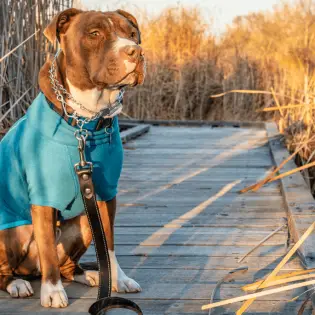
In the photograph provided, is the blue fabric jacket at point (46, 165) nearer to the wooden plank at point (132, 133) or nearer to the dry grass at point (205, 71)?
the wooden plank at point (132, 133)

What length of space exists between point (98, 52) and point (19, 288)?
1.05 m

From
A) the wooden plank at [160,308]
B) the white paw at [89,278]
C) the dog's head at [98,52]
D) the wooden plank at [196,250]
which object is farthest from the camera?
the wooden plank at [196,250]

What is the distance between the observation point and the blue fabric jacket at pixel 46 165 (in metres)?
2.59

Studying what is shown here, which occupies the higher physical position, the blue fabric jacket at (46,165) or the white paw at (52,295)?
the blue fabric jacket at (46,165)

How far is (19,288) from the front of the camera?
2670mm

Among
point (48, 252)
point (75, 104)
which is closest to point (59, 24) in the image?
point (75, 104)

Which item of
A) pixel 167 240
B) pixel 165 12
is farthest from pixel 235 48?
pixel 167 240

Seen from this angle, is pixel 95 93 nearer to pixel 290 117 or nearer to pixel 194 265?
pixel 194 265

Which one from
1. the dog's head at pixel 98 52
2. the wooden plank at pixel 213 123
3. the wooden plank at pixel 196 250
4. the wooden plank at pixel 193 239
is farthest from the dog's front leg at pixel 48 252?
the wooden plank at pixel 213 123

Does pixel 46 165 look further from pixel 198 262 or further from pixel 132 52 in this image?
pixel 198 262

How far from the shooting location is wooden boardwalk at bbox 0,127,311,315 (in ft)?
8.61

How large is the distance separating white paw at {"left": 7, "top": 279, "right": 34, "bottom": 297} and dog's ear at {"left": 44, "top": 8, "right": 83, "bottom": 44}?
3.43 ft

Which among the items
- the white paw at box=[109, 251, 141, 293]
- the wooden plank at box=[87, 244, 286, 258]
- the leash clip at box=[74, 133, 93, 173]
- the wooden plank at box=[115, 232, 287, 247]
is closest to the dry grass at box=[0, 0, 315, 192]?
the wooden plank at box=[115, 232, 287, 247]

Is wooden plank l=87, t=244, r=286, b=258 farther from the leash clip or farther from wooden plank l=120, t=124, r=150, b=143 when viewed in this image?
wooden plank l=120, t=124, r=150, b=143
